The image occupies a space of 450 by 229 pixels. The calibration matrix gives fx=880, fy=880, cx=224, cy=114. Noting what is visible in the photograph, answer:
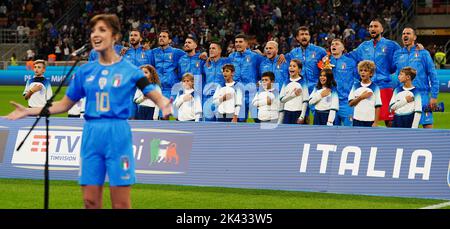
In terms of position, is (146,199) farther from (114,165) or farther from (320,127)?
(114,165)

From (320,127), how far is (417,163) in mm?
1304

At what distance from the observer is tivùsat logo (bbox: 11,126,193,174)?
12008mm

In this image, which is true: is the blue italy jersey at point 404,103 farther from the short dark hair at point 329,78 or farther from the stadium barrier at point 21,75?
the stadium barrier at point 21,75

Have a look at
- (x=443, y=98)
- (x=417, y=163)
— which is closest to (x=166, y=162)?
(x=417, y=163)

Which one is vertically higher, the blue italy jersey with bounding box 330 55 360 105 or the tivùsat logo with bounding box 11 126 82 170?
the blue italy jersey with bounding box 330 55 360 105

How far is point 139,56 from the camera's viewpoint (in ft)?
54.9

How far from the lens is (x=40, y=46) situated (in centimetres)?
4312

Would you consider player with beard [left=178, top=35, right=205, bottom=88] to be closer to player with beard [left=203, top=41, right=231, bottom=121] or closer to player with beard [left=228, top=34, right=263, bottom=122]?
player with beard [left=203, top=41, right=231, bottom=121]

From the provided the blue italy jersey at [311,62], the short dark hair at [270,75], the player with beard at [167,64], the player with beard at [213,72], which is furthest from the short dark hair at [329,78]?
the player with beard at [167,64]

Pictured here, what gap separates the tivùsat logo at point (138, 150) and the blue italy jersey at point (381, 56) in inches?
158

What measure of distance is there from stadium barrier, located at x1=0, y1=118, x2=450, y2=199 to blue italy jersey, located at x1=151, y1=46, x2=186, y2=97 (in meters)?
4.11

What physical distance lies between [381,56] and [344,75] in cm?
68

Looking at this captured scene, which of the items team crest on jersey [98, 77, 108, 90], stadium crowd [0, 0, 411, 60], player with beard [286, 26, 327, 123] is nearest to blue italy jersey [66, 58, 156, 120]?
team crest on jersey [98, 77, 108, 90]

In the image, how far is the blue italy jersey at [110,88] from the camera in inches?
282
